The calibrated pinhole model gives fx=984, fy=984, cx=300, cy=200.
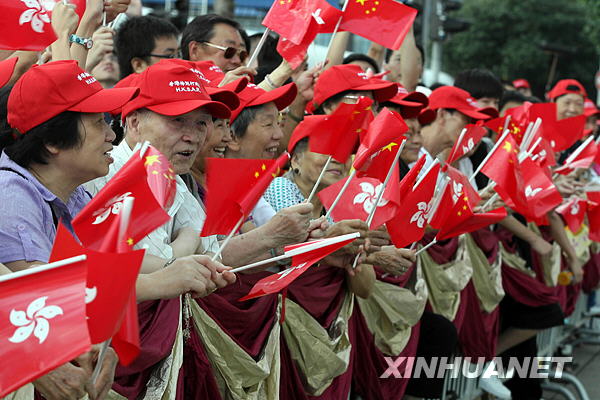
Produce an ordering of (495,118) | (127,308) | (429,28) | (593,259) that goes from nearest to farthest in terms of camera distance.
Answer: (127,308) < (495,118) < (593,259) < (429,28)

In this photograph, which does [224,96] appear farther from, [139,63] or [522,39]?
[522,39]

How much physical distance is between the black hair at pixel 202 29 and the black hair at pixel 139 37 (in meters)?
0.15

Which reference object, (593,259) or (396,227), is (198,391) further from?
(593,259)

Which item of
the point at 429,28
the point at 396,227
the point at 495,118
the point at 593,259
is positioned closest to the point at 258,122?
the point at 396,227

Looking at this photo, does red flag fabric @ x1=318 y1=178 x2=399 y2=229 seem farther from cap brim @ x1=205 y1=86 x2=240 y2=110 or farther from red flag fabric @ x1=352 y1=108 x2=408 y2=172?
cap brim @ x1=205 y1=86 x2=240 y2=110

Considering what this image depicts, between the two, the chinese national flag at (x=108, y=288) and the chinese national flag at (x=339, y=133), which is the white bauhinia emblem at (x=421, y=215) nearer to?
the chinese national flag at (x=339, y=133)

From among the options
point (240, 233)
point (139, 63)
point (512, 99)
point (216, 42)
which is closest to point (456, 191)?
point (240, 233)

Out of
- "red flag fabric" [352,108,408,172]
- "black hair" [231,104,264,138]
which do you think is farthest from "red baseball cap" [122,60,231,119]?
"red flag fabric" [352,108,408,172]

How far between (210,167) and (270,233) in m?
0.51

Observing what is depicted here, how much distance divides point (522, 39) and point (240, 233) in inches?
1373

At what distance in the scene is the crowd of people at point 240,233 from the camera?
9.61 feet

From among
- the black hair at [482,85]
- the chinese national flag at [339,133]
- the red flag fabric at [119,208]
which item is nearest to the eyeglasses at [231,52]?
the chinese national flag at [339,133]

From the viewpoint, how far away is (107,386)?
250 centimetres

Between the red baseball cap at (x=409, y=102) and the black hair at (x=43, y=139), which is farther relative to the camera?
the red baseball cap at (x=409, y=102)
